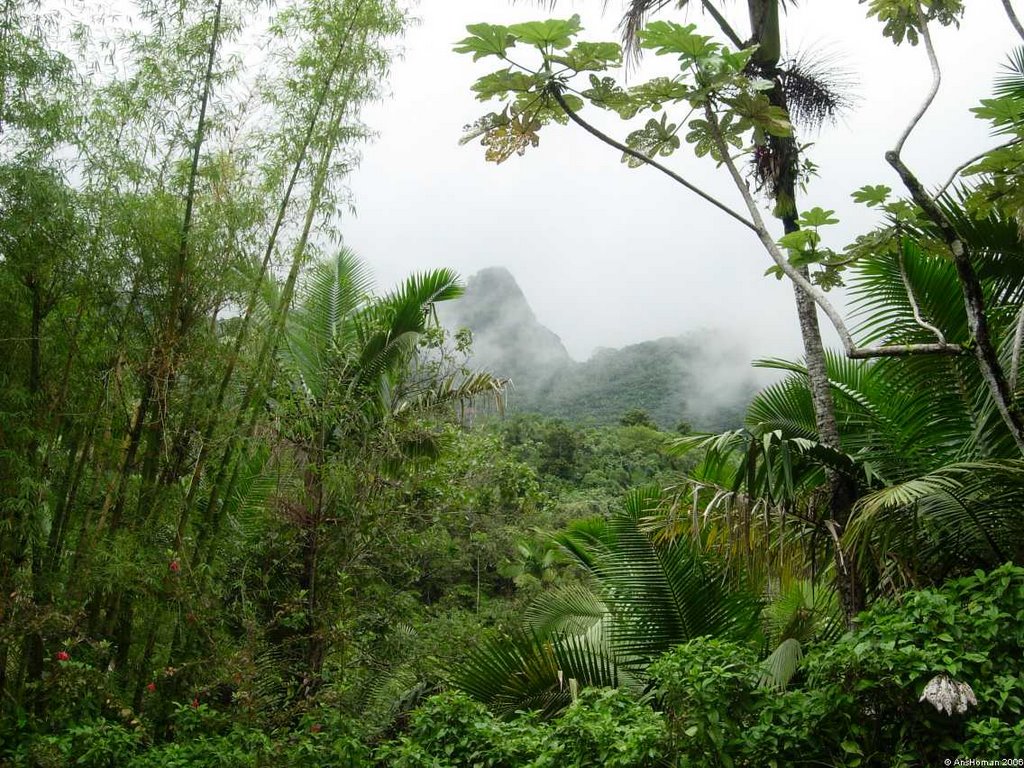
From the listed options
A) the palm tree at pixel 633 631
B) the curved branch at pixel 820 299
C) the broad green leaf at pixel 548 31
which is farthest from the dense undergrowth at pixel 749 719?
the broad green leaf at pixel 548 31

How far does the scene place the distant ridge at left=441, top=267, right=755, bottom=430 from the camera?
35625 mm

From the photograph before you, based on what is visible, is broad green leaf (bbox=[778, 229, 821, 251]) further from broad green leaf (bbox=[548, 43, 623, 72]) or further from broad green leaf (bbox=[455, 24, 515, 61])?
broad green leaf (bbox=[455, 24, 515, 61])

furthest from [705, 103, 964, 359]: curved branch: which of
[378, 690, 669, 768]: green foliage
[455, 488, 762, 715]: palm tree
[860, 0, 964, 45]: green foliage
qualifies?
[455, 488, 762, 715]: palm tree

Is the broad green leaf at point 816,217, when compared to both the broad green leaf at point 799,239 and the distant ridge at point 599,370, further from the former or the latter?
the distant ridge at point 599,370

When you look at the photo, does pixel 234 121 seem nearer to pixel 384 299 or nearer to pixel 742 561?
pixel 384 299

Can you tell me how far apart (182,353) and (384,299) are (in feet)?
12.2

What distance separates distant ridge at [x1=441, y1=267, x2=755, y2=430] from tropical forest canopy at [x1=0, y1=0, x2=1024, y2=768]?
89.1 ft

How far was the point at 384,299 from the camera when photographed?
7840mm

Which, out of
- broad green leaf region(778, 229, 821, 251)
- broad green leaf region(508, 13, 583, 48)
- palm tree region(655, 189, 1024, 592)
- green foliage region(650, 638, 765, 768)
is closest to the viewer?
broad green leaf region(508, 13, 583, 48)

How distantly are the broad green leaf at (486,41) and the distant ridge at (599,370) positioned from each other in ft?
98.6

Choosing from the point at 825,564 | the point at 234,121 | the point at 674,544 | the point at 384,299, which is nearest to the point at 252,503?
the point at 384,299

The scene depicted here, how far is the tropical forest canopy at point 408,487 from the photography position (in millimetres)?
2873

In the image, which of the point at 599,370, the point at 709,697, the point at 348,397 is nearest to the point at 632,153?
the point at 709,697

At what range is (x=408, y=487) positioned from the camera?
6.45m
